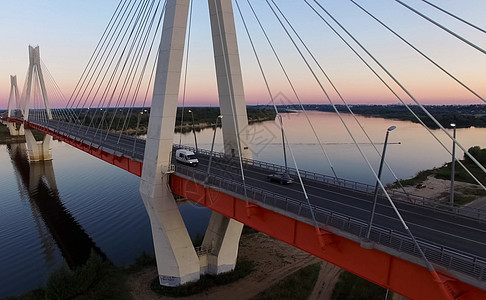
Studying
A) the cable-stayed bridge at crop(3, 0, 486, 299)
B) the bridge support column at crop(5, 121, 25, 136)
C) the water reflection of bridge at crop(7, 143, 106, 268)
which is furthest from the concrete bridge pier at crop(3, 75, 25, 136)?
the cable-stayed bridge at crop(3, 0, 486, 299)

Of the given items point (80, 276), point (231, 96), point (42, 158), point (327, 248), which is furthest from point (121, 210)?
point (42, 158)

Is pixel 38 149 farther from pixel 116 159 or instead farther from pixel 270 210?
pixel 270 210

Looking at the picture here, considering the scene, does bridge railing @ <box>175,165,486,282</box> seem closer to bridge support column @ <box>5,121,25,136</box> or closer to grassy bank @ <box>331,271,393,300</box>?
grassy bank @ <box>331,271,393,300</box>

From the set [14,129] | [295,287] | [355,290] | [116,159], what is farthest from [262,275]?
[14,129]

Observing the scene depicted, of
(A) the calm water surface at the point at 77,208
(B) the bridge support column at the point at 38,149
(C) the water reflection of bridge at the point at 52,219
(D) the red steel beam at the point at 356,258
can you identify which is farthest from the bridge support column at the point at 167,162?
(B) the bridge support column at the point at 38,149

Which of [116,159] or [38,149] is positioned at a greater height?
[116,159]

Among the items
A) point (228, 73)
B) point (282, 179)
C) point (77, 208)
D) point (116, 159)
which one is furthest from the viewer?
point (77, 208)

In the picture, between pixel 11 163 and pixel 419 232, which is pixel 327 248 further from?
pixel 11 163
